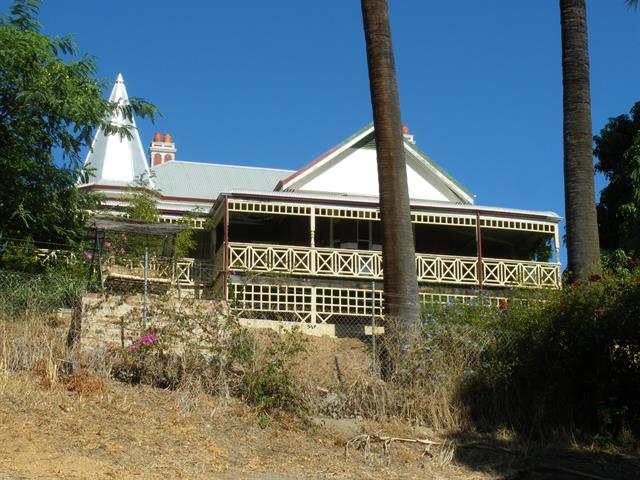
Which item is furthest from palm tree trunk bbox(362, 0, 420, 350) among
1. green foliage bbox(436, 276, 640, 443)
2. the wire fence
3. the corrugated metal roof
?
the corrugated metal roof

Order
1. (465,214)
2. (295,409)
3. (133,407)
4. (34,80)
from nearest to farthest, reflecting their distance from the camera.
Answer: (133,407) < (295,409) < (34,80) < (465,214)

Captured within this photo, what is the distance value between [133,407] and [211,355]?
5.12 ft

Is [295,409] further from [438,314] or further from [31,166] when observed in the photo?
[31,166]

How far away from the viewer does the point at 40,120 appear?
16.4 m

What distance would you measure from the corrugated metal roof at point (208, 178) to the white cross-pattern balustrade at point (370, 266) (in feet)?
17.3

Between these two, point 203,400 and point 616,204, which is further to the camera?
point 616,204

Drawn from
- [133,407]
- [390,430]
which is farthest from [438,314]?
[133,407]

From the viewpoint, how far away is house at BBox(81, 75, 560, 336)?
20.8m

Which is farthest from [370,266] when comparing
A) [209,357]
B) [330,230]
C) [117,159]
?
[209,357]

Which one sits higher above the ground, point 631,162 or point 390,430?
point 631,162

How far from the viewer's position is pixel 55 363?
12.1m

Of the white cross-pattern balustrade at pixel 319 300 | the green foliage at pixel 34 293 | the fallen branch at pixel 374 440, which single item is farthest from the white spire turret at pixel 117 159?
the fallen branch at pixel 374 440

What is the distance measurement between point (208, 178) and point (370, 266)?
8091 mm

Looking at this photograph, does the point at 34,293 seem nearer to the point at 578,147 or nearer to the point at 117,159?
the point at 578,147
